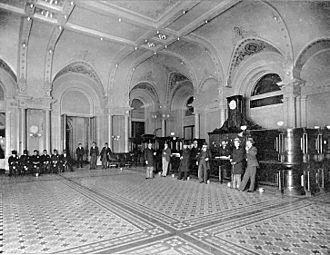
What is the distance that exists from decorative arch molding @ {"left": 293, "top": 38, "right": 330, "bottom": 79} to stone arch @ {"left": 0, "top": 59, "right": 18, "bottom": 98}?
13.6m

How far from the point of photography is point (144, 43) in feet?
42.3

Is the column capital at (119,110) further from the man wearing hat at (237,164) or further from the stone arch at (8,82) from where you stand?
the man wearing hat at (237,164)

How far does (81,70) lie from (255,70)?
1015 centimetres

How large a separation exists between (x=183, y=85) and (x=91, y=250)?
52.8ft

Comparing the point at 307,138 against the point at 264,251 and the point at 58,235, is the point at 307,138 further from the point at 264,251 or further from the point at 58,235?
the point at 58,235

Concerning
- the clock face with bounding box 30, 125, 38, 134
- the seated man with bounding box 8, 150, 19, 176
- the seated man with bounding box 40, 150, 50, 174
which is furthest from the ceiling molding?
the seated man with bounding box 8, 150, 19, 176

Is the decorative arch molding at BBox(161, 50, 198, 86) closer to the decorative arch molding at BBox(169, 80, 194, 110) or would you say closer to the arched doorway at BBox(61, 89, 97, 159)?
the decorative arch molding at BBox(169, 80, 194, 110)

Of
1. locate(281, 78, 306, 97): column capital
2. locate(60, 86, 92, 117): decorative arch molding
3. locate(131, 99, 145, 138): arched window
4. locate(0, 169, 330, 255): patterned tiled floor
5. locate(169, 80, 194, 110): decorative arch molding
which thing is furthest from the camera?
locate(131, 99, 145, 138): arched window

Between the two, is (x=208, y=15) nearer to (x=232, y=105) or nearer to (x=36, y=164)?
(x=232, y=105)

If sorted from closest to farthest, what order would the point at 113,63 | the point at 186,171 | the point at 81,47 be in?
1. the point at 186,171
2. the point at 81,47
3. the point at 113,63

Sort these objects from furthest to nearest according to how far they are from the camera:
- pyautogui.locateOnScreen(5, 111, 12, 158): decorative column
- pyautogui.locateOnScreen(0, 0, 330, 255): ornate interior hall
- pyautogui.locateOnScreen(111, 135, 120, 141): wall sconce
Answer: pyautogui.locateOnScreen(111, 135, 120, 141): wall sconce
pyautogui.locateOnScreen(5, 111, 12, 158): decorative column
pyautogui.locateOnScreen(0, 0, 330, 255): ornate interior hall

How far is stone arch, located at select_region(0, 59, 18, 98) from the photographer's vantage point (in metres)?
13.3

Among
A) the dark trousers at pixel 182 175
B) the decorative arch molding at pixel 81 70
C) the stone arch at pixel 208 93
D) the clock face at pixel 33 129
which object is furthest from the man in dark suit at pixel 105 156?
the stone arch at pixel 208 93

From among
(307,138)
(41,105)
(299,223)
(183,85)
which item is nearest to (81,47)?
(41,105)
